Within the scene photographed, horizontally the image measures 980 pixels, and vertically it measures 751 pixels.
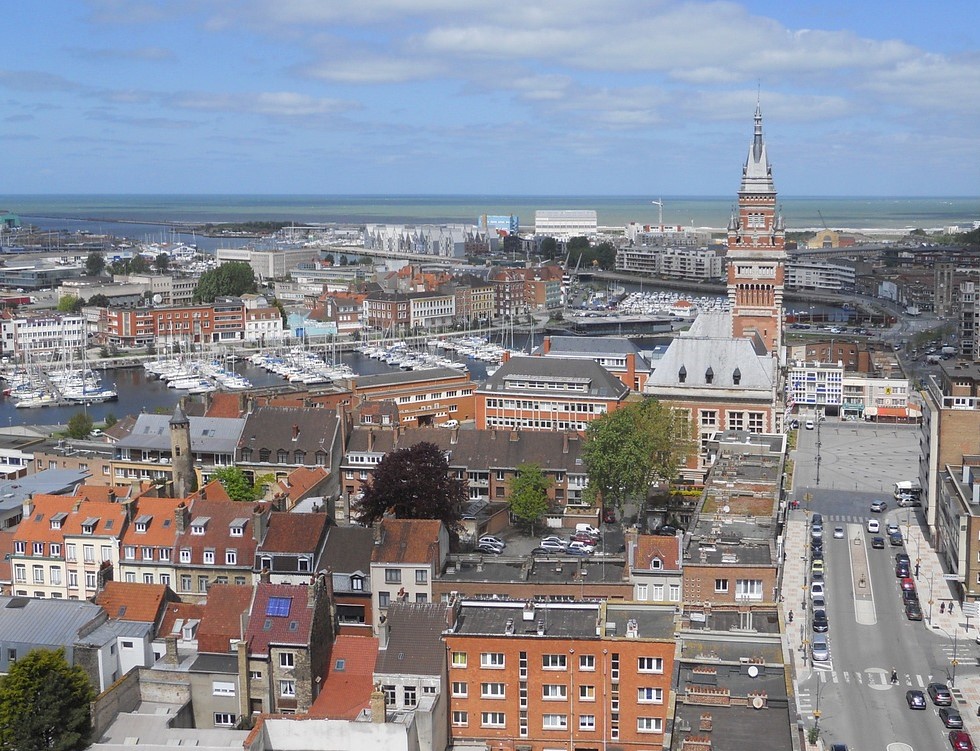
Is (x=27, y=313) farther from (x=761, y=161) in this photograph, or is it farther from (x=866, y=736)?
(x=866, y=736)

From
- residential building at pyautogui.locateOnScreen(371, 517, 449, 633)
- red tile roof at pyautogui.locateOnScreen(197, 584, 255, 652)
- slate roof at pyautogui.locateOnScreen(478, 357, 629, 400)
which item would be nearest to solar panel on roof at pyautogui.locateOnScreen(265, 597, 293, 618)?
red tile roof at pyautogui.locateOnScreen(197, 584, 255, 652)

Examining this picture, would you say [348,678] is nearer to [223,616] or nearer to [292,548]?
[223,616]

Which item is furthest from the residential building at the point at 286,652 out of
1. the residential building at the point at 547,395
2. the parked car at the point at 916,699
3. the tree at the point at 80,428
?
the tree at the point at 80,428

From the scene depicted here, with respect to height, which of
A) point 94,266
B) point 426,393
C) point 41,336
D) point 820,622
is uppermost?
point 94,266

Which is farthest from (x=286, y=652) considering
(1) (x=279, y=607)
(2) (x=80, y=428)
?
(2) (x=80, y=428)

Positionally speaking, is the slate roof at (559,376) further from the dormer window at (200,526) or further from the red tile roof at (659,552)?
the dormer window at (200,526)

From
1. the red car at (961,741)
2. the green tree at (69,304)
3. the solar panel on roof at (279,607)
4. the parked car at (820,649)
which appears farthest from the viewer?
the green tree at (69,304)
